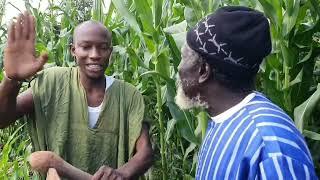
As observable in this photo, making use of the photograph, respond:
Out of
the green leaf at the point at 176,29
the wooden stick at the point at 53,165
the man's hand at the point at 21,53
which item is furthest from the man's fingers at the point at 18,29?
the green leaf at the point at 176,29

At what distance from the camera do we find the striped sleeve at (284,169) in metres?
1.20

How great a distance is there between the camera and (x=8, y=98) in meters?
2.18

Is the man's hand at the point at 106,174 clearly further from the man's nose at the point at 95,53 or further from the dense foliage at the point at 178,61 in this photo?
the man's nose at the point at 95,53

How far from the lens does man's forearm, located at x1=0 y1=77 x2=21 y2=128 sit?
7.07 ft

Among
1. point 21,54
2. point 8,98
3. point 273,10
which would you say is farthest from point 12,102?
point 273,10

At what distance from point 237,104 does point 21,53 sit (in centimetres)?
104

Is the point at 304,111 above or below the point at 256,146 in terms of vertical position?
below

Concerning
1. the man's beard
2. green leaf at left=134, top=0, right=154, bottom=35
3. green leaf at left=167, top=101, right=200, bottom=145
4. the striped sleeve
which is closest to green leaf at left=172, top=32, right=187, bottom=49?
green leaf at left=134, top=0, right=154, bottom=35

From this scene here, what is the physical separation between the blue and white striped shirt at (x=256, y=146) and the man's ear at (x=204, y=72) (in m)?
0.12

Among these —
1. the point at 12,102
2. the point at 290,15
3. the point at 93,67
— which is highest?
the point at 290,15

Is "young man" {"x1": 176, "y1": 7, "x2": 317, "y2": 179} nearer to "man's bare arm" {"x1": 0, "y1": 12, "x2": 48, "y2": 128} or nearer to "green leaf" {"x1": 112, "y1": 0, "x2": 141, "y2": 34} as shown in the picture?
"man's bare arm" {"x1": 0, "y1": 12, "x2": 48, "y2": 128}

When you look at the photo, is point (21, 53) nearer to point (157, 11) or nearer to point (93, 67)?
point (93, 67)

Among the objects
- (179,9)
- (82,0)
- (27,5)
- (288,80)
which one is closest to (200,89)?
(288,80)

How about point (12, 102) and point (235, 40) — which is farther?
point (12, 102)
